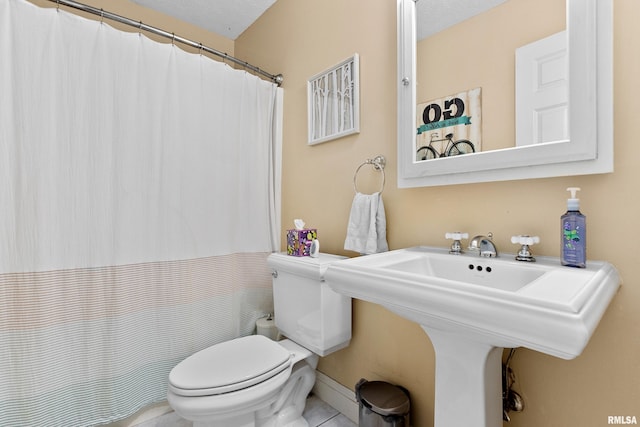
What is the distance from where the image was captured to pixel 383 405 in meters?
1.12

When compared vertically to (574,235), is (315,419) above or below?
below

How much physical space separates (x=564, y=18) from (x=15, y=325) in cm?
213

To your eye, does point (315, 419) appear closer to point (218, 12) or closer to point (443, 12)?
point (443, 12)

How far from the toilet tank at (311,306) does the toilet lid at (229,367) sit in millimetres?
142

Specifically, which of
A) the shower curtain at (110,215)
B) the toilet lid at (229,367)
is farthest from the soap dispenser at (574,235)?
the shower curtain at (110,215)

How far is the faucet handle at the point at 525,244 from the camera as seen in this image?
86cm

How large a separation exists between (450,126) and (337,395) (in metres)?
1.41

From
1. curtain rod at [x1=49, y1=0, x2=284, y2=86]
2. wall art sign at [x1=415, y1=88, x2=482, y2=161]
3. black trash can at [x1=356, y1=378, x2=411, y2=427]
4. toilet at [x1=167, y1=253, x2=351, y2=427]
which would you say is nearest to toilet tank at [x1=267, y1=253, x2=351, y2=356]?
toilet at [x1=167, y1=253, x2=351, y2=427]

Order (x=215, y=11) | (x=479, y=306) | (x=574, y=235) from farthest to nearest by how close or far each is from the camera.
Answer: (x=215, y=11)
(x=574, y=235)
(x=479, y=306)

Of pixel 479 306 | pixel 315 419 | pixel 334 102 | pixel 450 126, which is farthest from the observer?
pixel 334 102

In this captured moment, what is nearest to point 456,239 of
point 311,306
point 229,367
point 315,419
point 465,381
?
point 465,381

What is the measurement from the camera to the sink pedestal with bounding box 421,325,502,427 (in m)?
0.77

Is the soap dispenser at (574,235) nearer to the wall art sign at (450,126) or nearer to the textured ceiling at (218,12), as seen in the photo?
the wall art sign at (450,126)

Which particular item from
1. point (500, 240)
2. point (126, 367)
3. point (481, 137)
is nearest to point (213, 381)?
point (126, 367)
